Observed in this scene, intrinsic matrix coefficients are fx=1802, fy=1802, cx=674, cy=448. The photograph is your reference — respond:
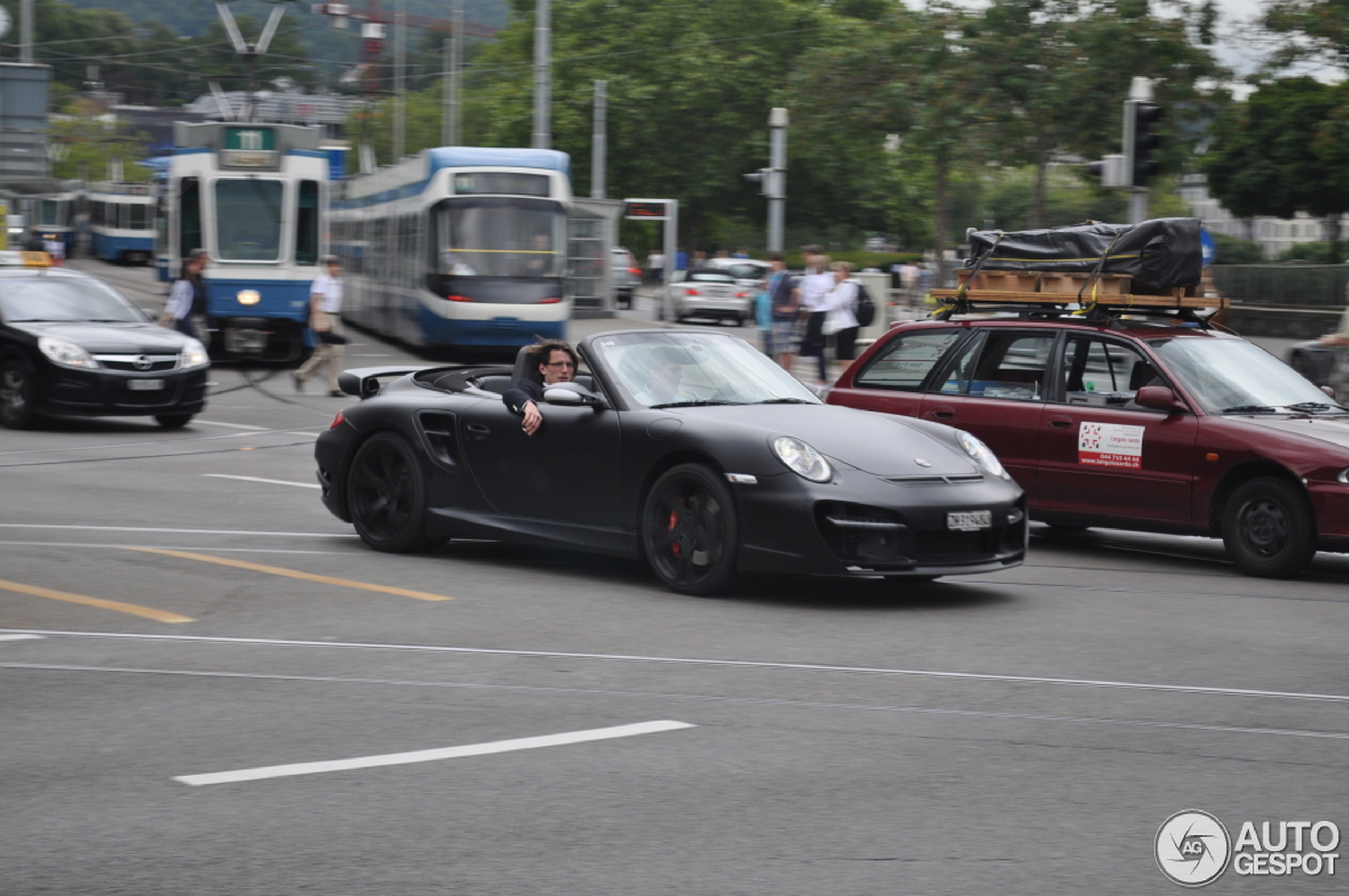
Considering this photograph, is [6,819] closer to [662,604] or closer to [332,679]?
[332,679]

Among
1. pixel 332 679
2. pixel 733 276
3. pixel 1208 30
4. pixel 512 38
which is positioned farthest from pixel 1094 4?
pixel 512 38

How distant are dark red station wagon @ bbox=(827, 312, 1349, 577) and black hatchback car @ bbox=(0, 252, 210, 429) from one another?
317 inches

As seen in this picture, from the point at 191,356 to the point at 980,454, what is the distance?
10.6 m

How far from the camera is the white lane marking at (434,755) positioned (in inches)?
203

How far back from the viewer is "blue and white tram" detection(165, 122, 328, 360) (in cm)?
2672

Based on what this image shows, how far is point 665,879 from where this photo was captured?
423 cm

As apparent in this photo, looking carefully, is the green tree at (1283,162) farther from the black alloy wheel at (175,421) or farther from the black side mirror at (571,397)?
the black side mirror at (571,397)

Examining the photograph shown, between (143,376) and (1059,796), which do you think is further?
A: (143,376)

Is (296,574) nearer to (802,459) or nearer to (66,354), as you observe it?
(802,459)

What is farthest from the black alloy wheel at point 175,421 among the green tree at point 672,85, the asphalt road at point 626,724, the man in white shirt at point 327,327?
the green tree at point 672,85

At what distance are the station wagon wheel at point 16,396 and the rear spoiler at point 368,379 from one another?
306 inches

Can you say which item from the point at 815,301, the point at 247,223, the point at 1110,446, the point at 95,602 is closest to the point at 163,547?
the point at 95,602

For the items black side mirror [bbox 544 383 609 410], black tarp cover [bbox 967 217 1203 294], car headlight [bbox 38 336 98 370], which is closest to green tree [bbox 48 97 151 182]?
car headlight [bbox 38 336 98 370]

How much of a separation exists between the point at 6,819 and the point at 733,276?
137 feet
